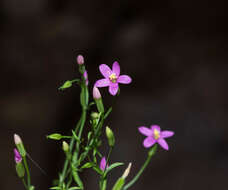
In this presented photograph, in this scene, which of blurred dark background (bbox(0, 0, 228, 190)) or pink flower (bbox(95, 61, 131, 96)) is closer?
pink flower (bbox(95, 61, 131, 96))

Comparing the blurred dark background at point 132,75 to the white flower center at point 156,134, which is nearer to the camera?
the white flower center at point 156,134

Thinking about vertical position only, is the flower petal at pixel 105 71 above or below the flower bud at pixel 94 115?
above

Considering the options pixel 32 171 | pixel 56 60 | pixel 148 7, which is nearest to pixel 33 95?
pixel 56 60

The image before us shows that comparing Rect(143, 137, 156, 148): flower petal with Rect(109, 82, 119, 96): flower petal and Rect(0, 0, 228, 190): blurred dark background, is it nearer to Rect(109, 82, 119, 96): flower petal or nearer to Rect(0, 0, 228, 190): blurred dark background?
Rect(109, 82, 119, 96): flower petal

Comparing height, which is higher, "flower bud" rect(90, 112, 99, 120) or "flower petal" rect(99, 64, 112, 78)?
"flower petal" rect(99, 64, 112, 78)

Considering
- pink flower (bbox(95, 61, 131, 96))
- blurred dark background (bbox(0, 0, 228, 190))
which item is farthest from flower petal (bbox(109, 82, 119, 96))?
blurred dark background (bbox(0, 0, 228, 190))

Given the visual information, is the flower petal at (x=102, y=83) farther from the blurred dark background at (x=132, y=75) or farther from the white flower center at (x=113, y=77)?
the blurred dark background at (x=132, y=75)

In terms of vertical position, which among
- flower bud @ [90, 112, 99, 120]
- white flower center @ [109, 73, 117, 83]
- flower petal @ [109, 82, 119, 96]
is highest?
white flower center @ [109, 73, 117, 83]

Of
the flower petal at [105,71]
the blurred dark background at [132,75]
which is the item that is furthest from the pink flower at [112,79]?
the blurred dark background at [132,75]

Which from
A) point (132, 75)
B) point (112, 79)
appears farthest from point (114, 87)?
point (132, 75)

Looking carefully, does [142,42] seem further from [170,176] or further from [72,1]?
[170,176]
